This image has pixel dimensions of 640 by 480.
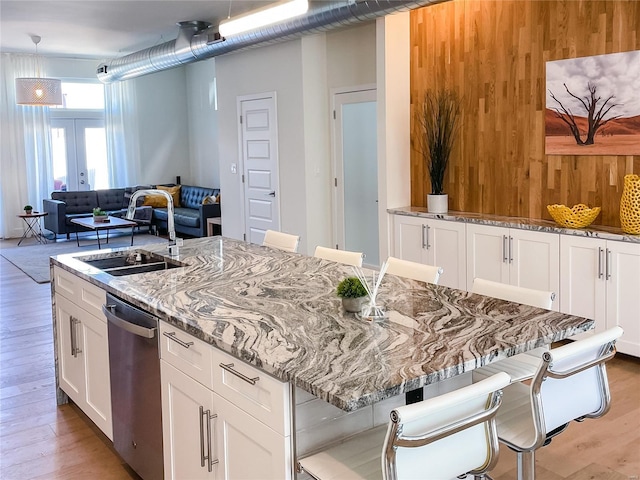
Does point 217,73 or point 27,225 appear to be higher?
point 217,73

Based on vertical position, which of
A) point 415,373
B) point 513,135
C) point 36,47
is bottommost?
point 415,373

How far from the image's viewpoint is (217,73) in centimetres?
900

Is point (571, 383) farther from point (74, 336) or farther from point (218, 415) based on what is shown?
point (74, 336)

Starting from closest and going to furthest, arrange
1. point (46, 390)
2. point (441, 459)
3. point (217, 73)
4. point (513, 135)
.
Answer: point (441, 459), point (46, 390), point (513, 135), point (217, 73)

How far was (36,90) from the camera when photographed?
9344 mm

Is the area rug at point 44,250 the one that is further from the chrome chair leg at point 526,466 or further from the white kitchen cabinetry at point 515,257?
the chrome chair leg at point 526,466

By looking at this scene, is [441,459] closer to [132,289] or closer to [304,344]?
[304,344]

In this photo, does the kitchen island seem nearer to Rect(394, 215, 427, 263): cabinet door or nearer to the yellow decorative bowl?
the yellow decorative bowl

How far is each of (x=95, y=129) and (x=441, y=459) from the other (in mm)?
11291

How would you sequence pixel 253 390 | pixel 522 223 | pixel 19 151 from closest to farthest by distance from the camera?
pixel 253 390 < pixel 522 223 < pixel 19 151

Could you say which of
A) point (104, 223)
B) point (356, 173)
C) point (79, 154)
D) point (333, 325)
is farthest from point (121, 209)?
point (333, 325)

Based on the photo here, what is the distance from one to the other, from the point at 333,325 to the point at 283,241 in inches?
77.7

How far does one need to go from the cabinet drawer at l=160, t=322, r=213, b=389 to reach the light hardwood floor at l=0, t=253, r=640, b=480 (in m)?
0.91

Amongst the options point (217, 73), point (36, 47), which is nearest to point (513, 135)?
point (217, 73)
